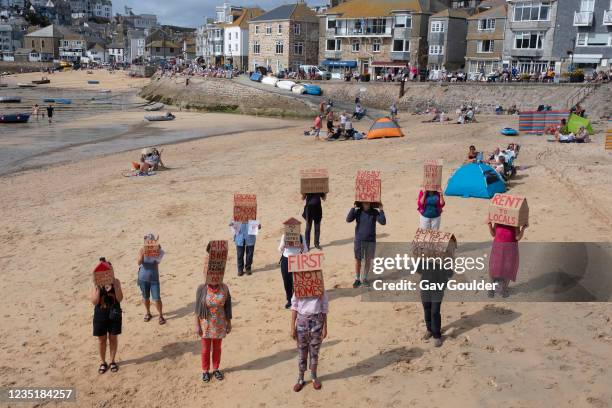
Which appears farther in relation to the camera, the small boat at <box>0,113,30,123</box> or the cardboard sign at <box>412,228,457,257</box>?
the small boat at <box>0,113,30,123</box>

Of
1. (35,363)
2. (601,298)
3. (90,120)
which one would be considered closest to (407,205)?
(601,298)

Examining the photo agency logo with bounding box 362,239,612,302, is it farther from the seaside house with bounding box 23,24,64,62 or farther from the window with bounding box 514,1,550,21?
the seaside house with bounding box 23,24,64,62

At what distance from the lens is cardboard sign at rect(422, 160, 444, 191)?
947 centimetres

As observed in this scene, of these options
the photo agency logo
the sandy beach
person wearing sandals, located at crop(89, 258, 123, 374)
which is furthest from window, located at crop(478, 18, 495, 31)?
person wearing sandals, located at crop(89, 258, 123, 374)

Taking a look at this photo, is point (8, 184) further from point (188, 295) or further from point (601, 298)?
point (601, 298)

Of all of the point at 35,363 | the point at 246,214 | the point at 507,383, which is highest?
the point at 246,214

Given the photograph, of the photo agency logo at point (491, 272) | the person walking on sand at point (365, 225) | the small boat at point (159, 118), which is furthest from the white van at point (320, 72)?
the person walking on sand at point (365, 225)

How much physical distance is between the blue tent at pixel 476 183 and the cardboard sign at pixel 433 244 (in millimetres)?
7914

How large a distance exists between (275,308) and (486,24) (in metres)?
55.2

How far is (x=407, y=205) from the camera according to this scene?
1436 cm

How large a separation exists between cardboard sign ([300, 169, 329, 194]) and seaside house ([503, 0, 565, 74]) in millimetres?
45383

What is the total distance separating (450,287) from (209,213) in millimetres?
8106

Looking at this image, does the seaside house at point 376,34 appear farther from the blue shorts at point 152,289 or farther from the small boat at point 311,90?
the blue shorts at point 152,289

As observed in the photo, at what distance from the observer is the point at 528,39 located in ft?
164
